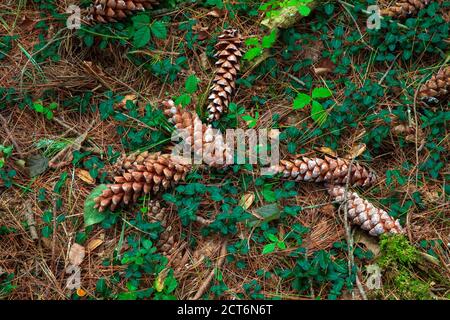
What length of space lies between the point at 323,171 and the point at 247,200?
44cm

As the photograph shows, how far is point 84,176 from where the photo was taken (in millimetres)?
2582

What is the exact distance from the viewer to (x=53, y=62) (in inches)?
111

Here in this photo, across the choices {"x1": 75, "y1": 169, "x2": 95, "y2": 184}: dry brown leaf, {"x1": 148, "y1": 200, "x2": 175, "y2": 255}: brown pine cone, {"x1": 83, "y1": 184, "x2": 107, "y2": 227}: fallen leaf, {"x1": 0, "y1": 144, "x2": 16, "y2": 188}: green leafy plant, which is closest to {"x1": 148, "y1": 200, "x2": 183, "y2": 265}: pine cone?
{"x1": 148, "y1": 200, "x2": 175, "y2": 255}: brown pine cone

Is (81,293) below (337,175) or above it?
below

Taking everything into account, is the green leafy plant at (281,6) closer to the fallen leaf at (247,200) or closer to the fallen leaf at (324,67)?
the fallen leaf at (324,67)

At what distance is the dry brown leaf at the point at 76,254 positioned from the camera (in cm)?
240

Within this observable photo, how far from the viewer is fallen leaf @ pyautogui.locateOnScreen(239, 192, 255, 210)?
2498mm

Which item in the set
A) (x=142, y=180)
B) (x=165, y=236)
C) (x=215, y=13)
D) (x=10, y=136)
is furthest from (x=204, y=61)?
(x=10, y=136)

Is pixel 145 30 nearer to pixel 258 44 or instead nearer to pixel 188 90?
pixel 188 90

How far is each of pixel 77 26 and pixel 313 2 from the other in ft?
4.72

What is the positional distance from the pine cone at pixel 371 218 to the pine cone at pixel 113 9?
1692mm

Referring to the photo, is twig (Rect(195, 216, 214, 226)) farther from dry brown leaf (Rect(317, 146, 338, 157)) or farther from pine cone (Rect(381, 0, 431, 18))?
pine cone (Rect(381, 0, 431, 18))
